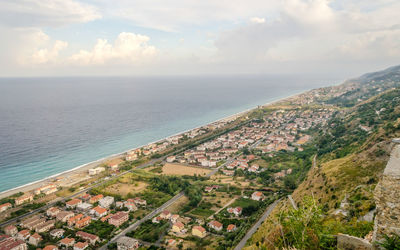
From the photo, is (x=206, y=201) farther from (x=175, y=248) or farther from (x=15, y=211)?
(x=15, y=211)

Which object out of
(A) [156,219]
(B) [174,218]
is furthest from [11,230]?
(B) [174,218]

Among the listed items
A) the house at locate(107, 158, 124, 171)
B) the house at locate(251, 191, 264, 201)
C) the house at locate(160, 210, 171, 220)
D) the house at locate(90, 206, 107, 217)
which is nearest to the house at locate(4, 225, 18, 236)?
the house at locate(90, 206, 107, 217)

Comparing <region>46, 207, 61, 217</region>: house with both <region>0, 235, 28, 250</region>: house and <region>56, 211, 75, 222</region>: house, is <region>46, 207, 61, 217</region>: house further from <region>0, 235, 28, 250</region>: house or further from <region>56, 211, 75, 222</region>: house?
<region>0, 235, 28, 250</region>: house

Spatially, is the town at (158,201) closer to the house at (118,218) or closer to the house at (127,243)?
the house at (127,243)

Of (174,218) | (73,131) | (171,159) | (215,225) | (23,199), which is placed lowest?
(215,225)

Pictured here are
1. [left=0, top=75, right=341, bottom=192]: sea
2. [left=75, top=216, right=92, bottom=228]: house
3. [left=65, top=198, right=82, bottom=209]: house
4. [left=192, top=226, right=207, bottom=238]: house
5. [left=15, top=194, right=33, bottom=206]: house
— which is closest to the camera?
[left=192, top=226, right=207, bottom=238]: house

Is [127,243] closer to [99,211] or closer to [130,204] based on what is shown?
[130,204]

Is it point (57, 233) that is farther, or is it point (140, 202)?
point (140, 202)
